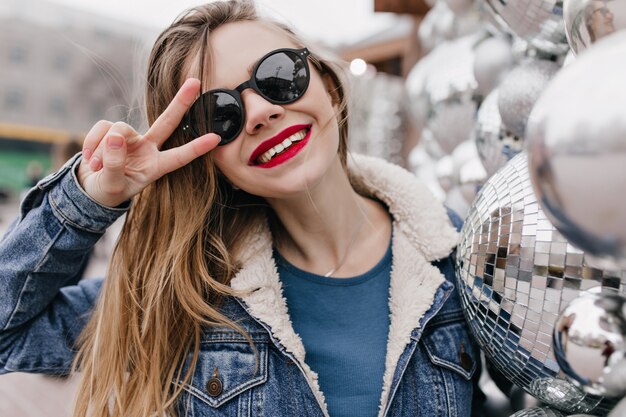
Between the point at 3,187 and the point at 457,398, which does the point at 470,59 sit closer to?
the point at 457,398

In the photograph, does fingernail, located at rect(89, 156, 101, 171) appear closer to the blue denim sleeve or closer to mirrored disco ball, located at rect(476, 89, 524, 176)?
the blue denim sleeve

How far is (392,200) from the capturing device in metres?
1.52

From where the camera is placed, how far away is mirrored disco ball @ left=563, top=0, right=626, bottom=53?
1.97ft

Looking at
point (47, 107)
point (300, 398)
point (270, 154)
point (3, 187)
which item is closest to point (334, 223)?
point (270, 154)

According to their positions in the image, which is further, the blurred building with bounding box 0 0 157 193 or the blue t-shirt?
the blurred building with bounding box 0 0 157 193

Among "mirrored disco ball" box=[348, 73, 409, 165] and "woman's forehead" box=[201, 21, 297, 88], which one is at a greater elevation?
"woman's forehead" box=[201, 21, 297, 88]

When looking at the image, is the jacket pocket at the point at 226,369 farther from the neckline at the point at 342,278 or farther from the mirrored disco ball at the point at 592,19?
the mirrored disco ball at the point at 592,19

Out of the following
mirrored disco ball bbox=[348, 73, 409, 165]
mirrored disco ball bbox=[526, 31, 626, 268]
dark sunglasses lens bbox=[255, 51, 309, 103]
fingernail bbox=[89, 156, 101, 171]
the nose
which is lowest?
mirrored disco ball bbox=[348, 73, 409, 165]

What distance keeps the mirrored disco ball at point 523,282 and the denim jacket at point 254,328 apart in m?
0.29

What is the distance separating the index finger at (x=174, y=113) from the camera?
1209mm

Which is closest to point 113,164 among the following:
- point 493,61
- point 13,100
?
point 493,61

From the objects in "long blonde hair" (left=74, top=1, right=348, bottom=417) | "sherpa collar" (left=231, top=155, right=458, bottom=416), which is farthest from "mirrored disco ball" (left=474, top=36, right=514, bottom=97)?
"long blonde hair" (left=74, top=1, right=348, bottom=417)

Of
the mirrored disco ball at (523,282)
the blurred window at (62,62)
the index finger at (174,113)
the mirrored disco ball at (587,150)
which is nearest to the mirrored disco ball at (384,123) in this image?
the index finger at (174,113)

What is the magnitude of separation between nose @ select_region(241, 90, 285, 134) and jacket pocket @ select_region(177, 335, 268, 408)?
0.54 m
